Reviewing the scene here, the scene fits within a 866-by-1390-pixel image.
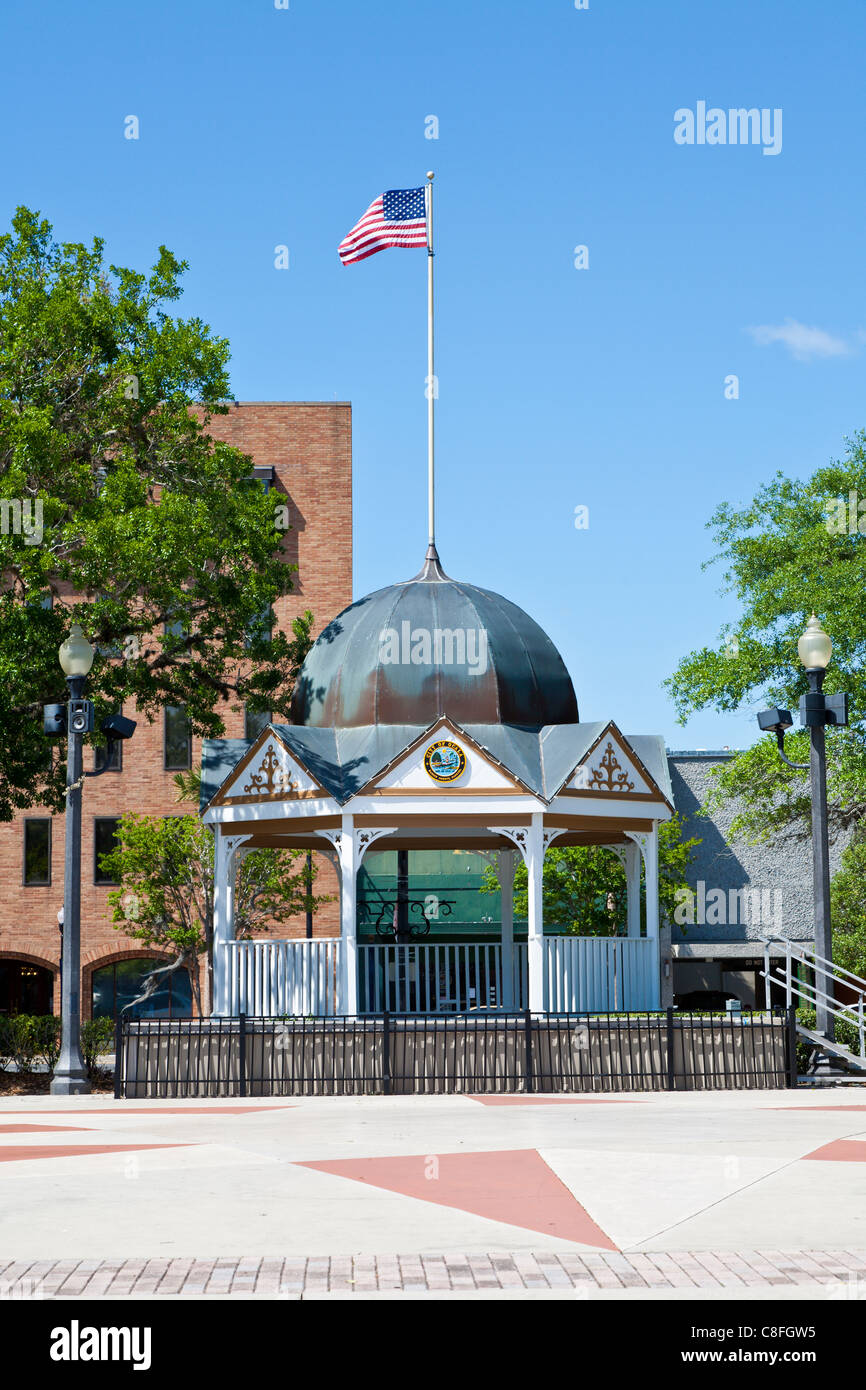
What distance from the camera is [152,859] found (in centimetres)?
3919

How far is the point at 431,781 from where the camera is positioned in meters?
21.7

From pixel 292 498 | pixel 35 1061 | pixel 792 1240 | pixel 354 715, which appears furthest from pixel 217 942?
pixel 292 498

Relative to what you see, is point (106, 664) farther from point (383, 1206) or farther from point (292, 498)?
point (292, 498)

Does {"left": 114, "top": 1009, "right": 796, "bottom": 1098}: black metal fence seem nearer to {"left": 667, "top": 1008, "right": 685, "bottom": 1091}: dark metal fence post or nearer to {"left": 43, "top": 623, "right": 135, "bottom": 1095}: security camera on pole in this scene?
{"left": 667, "top": 1008, "right": 685, "bottom": 1091}: dark metal fence post

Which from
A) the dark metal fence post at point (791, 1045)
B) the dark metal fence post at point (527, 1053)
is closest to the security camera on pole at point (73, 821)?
the dark metal fence post at point (527, 1053)

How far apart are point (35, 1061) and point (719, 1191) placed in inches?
747

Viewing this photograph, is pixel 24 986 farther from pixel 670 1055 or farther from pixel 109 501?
pixel 670 1055

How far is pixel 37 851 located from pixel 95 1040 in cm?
2442

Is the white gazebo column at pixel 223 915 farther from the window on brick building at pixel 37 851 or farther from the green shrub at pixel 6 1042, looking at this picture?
the window on brick building at pixel 37 851

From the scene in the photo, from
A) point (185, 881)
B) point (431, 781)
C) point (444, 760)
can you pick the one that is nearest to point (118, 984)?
point (185, 881)

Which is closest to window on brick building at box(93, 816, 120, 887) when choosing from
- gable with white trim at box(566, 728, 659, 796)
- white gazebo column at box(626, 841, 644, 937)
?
white gazebo column at box(626, 841, 644, 937)

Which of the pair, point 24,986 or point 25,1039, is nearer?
point 25,1039

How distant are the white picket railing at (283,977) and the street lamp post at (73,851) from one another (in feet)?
8.26

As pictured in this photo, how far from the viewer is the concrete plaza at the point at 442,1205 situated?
7137mm
